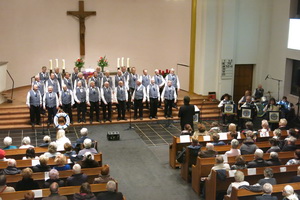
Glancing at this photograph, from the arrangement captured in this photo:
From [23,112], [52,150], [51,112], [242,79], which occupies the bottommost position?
[23,112]

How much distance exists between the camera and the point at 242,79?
16.7 metres

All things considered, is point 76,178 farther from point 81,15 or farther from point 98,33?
point 98,33

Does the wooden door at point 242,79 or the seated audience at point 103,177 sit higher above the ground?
the wooden door at point 242,79

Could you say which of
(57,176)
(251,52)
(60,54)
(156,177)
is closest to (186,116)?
(156,177)

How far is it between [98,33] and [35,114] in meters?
5.30

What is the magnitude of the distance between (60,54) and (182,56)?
16.5 ft

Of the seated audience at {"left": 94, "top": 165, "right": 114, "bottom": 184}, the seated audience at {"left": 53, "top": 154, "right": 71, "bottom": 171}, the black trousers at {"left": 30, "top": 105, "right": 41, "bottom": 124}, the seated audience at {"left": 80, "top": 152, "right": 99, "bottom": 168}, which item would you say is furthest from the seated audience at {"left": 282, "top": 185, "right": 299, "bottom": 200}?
the black trousers at {"left": 30, "top": 105, "right": 41, "bottom": 124}

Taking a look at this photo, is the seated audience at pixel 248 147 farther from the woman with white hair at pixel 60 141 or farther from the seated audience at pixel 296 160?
the woman with white hair at pixel 60 141

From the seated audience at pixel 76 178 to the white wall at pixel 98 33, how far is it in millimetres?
10534

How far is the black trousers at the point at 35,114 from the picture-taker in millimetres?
13023

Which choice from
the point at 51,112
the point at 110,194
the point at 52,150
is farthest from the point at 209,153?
the point at 51,112

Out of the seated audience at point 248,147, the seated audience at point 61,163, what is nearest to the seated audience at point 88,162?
the seated audience at point 61,163

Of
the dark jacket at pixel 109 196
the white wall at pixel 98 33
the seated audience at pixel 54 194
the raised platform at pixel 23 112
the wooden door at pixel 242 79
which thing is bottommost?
the raised platform at pixel 23 112

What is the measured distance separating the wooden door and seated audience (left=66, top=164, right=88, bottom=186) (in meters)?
10.7
